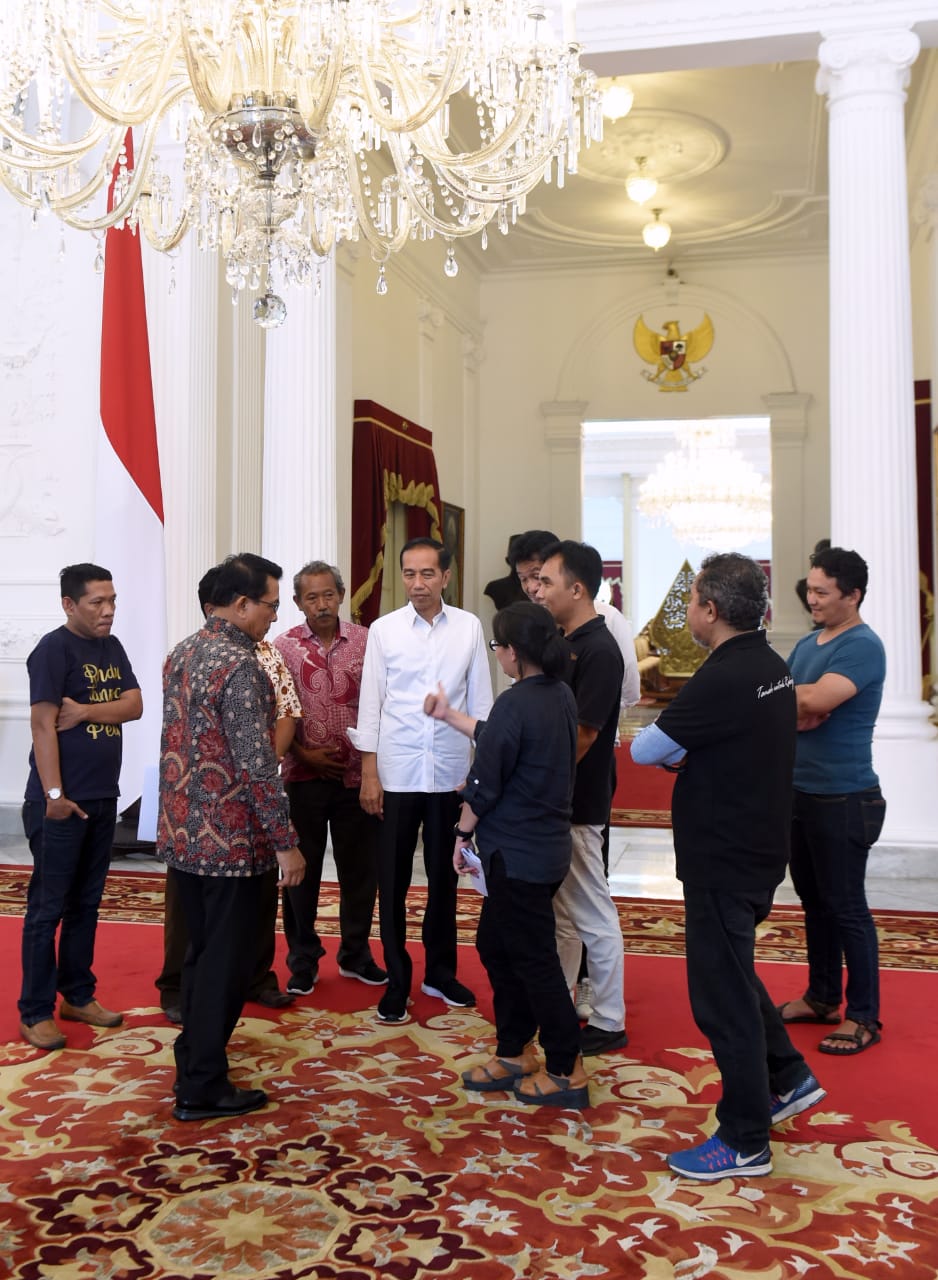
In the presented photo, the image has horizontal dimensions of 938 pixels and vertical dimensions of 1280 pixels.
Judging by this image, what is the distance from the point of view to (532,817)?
3115 millimetres

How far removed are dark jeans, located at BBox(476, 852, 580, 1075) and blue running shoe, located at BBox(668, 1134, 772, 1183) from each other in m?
0.47

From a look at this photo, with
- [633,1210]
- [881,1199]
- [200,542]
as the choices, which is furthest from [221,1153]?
[200,542]

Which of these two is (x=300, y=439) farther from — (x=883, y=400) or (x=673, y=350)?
(x=673, y=350)

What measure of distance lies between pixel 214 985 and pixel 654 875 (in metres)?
3.45

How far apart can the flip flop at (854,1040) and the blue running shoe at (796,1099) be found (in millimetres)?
574

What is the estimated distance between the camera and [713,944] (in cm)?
277

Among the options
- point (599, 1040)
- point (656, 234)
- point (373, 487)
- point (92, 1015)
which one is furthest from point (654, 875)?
point (656, 234)

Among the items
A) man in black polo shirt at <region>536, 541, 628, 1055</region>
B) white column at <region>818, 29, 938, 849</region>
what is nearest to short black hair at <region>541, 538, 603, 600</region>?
man in black polo shirt at <region>536, 541, 628, 1055</region>

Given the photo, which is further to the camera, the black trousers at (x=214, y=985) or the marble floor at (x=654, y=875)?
the marble floor at (x=654, y=875)

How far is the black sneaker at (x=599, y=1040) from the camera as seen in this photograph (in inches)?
141

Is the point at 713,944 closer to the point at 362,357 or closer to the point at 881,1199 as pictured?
the point at 881,1199

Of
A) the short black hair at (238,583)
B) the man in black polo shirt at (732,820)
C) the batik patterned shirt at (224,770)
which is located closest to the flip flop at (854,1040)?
the man in black polo shirt at (732,820)

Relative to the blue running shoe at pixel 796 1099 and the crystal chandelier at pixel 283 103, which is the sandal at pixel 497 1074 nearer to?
the blue running shoe at pixel 796 1099

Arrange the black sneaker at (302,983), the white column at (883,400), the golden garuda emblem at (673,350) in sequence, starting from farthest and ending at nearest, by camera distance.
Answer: the golden garuda emblem at (673,350) → the white column at (883,400) → the black sneaker at (302,983)
